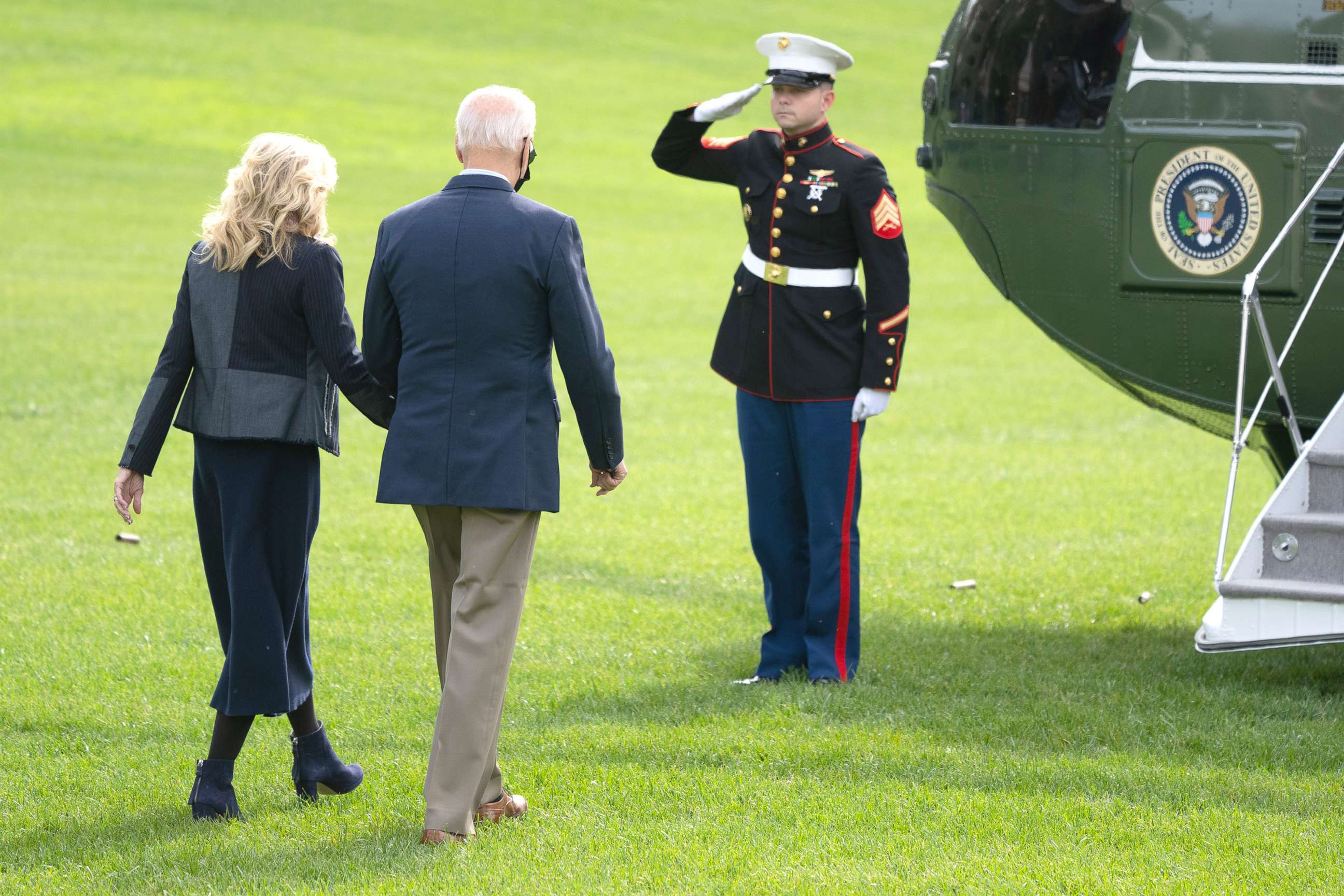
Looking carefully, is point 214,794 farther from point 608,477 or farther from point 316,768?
point 608,477

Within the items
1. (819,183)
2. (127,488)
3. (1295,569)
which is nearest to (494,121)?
(127,488)

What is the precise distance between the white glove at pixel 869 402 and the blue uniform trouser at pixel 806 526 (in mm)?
96

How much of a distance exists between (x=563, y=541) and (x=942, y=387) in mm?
6336

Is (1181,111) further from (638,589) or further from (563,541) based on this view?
(563,541)

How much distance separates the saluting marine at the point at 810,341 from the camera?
223 inches

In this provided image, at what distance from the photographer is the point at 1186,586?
744cm

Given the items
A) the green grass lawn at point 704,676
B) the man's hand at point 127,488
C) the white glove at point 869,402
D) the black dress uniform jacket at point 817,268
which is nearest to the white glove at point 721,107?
the black dress uniform jacket at point 817,268

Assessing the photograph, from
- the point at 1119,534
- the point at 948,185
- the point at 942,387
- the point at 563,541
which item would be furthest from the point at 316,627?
the point at 942,387

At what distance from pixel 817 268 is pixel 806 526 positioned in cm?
101

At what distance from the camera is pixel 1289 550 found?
16.8 ft

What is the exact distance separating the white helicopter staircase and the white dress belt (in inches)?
55.1

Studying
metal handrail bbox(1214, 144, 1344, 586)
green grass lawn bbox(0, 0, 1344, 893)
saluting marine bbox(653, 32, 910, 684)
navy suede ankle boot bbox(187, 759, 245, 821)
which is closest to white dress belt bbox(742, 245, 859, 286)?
saluting marine bbox(653, 32, 910, 684)

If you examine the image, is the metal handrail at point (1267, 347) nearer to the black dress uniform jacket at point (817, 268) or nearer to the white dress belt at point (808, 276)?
the black dress uniform jacket at point (817, 268)

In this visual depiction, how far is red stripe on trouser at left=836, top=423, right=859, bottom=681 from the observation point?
228 inches
